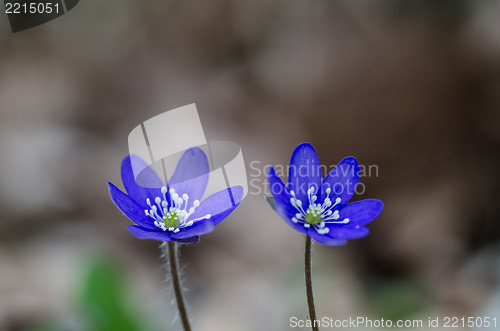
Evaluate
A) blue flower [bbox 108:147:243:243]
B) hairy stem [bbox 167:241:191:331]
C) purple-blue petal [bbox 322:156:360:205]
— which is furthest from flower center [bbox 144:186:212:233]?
purple-blue petal [bbox 322:156:360:205]

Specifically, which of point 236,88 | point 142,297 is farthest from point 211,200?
point 236,88

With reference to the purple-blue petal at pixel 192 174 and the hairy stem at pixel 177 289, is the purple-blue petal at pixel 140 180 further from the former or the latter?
the hairy stem at pixel 177 289

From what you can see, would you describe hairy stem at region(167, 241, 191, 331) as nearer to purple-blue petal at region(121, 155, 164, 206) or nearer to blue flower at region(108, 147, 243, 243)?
blue flower at region(108, 147, 243, 243)

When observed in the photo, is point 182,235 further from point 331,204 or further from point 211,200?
point 331,204

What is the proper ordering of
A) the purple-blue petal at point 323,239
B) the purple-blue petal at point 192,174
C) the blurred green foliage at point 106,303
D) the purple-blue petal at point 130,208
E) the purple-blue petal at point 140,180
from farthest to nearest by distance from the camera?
the blurred green foliage at point 106,303, the purple-blue petal at point 192,174, the purple-blue petal at point 140,180, the purple-blue petal at point 130,208, the purple-blue petal at point 323,239

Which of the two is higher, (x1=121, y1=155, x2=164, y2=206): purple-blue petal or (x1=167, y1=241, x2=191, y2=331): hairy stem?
(x1=121, y1=155, x2=164, y2=206): purple-blue petal

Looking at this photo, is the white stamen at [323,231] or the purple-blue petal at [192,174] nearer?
the white stamen at [323,231]

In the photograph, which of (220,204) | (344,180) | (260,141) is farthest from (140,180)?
(260,141)

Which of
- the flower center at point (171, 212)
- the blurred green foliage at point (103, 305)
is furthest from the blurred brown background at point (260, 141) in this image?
the flower center at point (171, 212)
